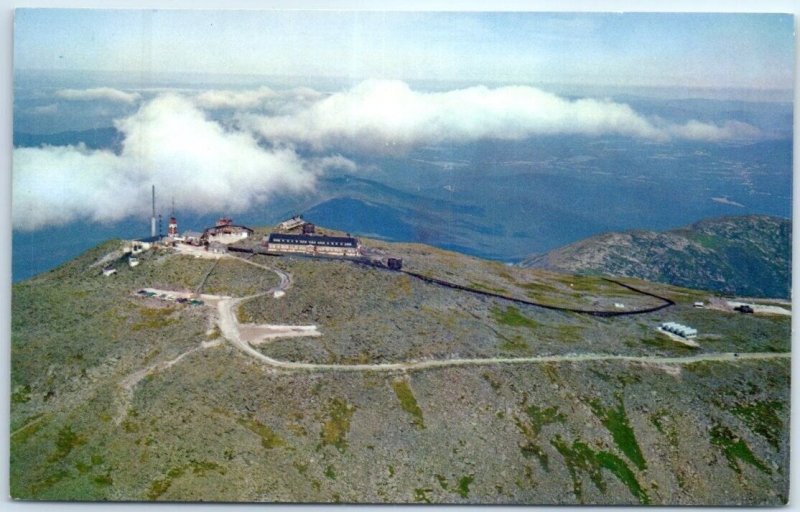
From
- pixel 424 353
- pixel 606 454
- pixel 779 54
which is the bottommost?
pixel 606 454

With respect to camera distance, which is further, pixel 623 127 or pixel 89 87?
pixel 623 127

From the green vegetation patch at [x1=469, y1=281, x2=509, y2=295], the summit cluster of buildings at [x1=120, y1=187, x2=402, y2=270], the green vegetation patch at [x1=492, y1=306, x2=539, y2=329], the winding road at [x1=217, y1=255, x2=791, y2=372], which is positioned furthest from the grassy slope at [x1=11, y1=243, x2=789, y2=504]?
the summit cluster of buildings at [x1=120, y1=187, x2=402, y2=270]

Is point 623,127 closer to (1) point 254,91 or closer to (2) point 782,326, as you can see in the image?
(2) point 782,326

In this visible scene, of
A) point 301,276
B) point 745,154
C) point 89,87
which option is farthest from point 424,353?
point 89,87

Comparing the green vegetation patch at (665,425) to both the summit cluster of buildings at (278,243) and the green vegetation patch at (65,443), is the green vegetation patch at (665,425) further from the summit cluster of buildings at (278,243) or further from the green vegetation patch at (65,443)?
the green vegetation patch at (65,443)

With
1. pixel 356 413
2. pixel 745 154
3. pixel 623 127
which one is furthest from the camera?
pixel 623 127

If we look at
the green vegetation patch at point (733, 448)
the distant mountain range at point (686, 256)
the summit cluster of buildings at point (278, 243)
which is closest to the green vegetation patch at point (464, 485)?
the green vegetation patch at point (733, 448)
